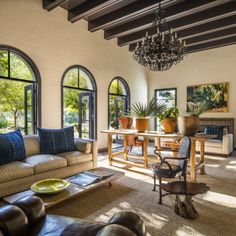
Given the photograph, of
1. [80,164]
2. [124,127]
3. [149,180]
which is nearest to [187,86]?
[124,127]

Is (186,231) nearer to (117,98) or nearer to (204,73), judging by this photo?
(117,98)

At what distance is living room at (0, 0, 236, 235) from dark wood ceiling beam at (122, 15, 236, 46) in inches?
1.2

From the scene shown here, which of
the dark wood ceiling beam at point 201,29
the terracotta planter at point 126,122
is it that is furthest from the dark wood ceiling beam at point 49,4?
the terracotta planter at point 126,122

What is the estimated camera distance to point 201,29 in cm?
565

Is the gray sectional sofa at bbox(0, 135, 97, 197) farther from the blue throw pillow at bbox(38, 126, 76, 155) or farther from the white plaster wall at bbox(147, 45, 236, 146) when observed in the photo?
the white plaster wall at bbox(147, 45, 236, 146)

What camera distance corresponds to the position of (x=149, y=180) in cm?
366

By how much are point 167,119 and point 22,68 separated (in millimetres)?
3506

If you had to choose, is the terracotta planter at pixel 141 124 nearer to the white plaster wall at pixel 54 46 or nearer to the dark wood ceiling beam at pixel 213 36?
the white plaster wall at pixel 54 46

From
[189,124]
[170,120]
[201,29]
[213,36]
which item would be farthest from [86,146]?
[213,36]

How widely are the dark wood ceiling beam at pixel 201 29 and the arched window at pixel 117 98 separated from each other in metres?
1.35

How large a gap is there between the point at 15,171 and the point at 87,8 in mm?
3922

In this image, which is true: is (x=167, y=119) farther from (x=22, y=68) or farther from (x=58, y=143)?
(x=22, y=68)

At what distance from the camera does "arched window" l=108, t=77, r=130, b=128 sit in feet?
22.5

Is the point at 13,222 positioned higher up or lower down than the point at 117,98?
lower down
